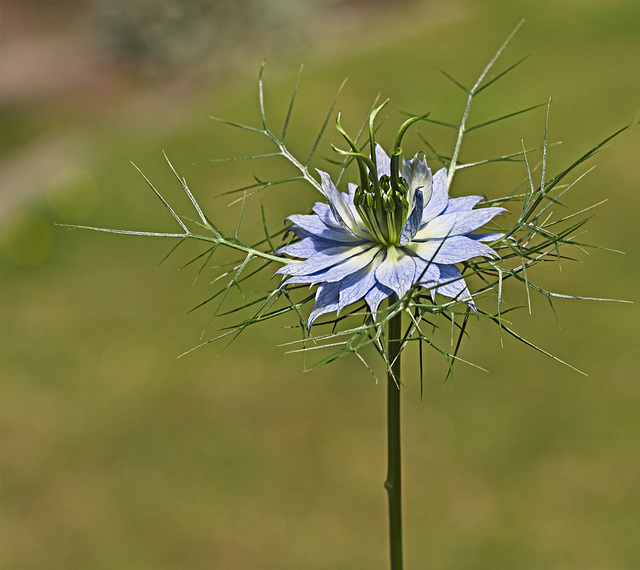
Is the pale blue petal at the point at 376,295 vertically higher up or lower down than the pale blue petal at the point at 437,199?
lower down

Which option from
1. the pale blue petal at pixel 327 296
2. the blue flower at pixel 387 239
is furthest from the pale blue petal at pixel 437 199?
the pale blue petal at pixel 327 296

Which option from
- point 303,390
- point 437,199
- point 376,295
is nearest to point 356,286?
point 376,295

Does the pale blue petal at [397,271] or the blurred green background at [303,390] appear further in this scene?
the blurred green background at [303,390]

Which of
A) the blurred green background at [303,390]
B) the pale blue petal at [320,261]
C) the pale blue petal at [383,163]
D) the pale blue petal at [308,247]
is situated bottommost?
the pale blue petal at [320,261]

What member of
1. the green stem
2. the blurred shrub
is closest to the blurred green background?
the blurred shrub

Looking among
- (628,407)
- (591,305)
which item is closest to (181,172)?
(591,305)

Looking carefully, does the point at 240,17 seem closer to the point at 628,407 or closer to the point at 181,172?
the point at 181,172

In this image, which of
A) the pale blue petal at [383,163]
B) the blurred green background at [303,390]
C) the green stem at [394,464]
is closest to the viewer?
the green stem at [394,464]

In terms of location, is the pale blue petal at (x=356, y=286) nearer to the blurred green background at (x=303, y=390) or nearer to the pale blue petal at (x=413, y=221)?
the pale blue petal at (x=413, y=221)

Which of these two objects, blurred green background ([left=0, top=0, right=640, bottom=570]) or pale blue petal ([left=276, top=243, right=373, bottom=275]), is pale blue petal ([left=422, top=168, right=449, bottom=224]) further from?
blurred green background ([left=0, top=0, right=640, bottom=570])
